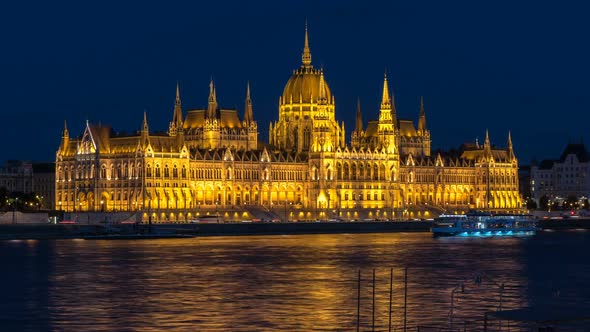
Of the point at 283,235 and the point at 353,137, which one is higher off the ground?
the point at 353,137

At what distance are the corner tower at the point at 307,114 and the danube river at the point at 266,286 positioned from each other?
78.5 meters

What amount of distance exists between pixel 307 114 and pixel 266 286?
123 m

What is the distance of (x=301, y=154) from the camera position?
181 m

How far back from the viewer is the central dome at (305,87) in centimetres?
18425

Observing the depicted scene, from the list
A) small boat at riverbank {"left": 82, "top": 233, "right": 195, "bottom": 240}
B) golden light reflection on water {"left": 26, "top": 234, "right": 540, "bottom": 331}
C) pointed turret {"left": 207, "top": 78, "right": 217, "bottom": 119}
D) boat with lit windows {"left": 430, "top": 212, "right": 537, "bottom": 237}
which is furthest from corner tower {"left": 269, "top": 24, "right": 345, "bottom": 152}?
golden light reflection on water {"left": 26, "top": 234, "right": 540, "bottom": 331}

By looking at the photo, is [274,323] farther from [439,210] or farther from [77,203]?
[439,210]

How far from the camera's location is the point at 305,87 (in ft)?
606

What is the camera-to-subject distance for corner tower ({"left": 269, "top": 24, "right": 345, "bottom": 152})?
7101 inches

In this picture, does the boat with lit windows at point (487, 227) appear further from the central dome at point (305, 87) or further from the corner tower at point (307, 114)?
the central dome at point (305, 87)

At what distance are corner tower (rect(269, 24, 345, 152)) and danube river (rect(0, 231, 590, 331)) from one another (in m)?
78.5

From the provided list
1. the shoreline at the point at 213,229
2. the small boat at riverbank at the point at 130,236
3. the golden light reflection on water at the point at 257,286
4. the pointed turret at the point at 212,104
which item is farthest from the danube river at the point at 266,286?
the pointed turret at the point at 212,104

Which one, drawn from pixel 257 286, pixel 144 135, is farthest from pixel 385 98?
pixel 257 286

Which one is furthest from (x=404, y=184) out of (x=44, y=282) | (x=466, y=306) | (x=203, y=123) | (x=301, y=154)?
(x=466, y=306)

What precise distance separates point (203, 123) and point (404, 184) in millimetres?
33084
